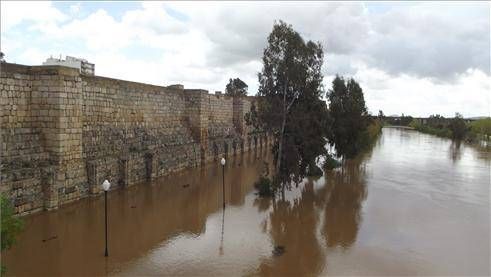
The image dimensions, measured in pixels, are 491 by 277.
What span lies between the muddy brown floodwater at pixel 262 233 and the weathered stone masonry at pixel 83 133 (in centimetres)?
80

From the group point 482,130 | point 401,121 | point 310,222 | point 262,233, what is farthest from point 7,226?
point 401,121

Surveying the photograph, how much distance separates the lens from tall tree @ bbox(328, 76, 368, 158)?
80.5ft

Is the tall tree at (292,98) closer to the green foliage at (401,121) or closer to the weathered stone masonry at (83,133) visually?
the weathered stone masonry at (83,133)

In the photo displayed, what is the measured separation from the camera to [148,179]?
18.7 meters

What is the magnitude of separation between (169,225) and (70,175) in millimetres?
4008

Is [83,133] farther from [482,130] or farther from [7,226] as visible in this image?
[482,130]

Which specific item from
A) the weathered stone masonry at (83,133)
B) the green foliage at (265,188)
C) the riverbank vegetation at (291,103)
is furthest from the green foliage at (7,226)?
the green foliage at (265,188)

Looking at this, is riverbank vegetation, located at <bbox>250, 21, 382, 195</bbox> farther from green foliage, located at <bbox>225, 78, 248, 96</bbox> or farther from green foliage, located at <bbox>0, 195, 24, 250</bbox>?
green foliage, located at <bbox>225, 78, 248, 96</bbox>

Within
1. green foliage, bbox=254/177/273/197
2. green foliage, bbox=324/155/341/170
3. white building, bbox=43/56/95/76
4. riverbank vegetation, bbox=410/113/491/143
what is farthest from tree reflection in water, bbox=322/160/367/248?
riverbank vegetation, bbox=410/113/491/143

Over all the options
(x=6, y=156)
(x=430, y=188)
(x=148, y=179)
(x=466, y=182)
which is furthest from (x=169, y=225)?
(x=466, y=182)

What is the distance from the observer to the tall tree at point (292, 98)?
14773 mm

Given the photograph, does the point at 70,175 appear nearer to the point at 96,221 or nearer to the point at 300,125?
the point at 96,221

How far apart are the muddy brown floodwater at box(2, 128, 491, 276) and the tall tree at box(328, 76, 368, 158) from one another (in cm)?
608

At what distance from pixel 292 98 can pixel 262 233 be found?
19.2 feet
